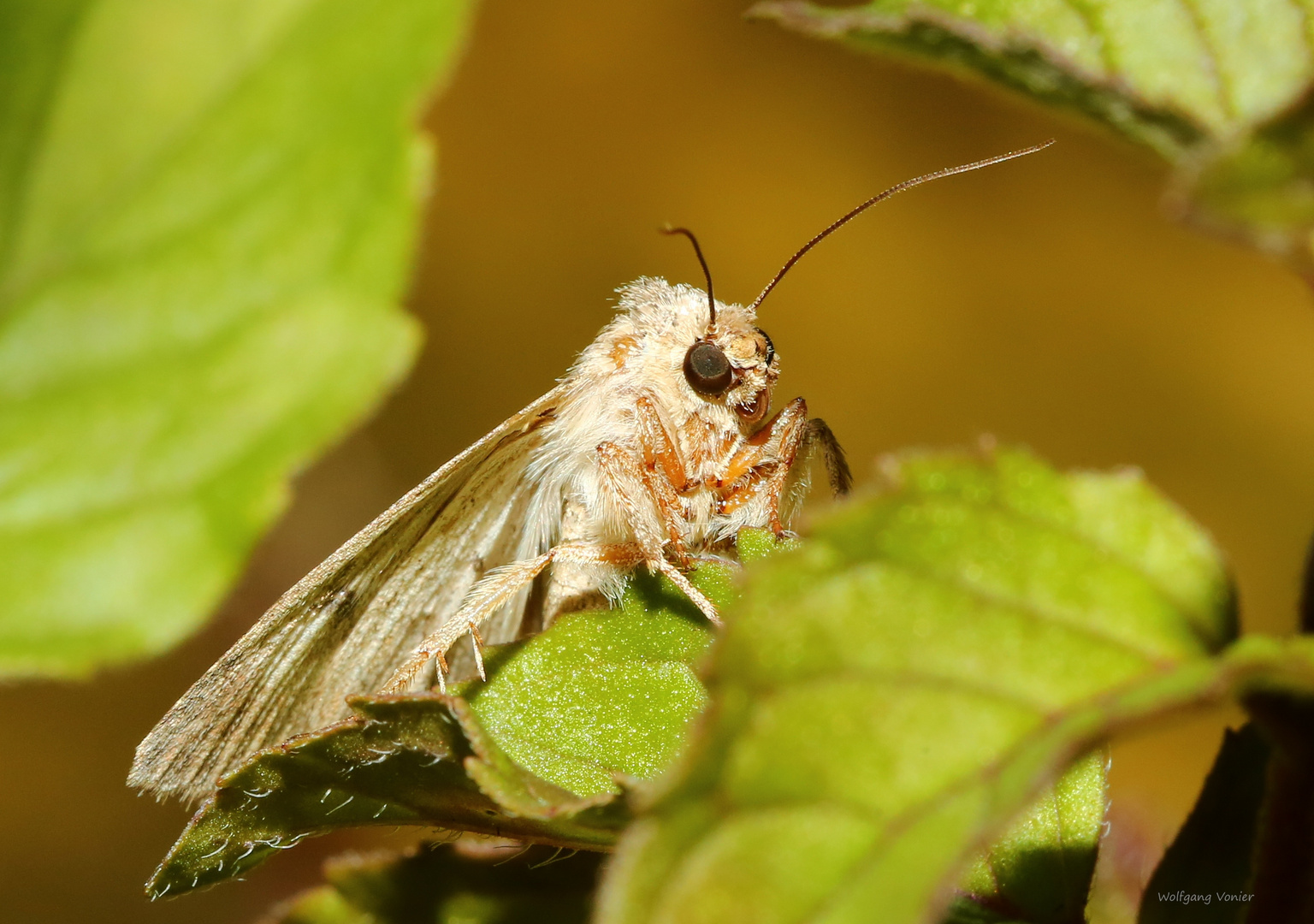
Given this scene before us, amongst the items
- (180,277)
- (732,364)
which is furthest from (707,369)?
(180,277)

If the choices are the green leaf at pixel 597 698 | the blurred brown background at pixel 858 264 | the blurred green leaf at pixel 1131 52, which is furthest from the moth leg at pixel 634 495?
the blurred brown background at pixel 858 264

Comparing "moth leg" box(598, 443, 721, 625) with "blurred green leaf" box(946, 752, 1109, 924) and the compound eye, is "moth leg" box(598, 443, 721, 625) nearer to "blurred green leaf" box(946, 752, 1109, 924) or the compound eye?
the compound eye

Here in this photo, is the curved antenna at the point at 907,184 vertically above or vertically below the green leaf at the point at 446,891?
above

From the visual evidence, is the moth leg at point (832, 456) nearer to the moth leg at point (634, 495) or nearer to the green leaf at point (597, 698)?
the moth leg at point (634, 495)

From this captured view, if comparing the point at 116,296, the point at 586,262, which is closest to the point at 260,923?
the point at 116,296

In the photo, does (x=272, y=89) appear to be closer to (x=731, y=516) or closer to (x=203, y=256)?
(x=203, y=256)

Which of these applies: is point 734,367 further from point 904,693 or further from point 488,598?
point 904,693
